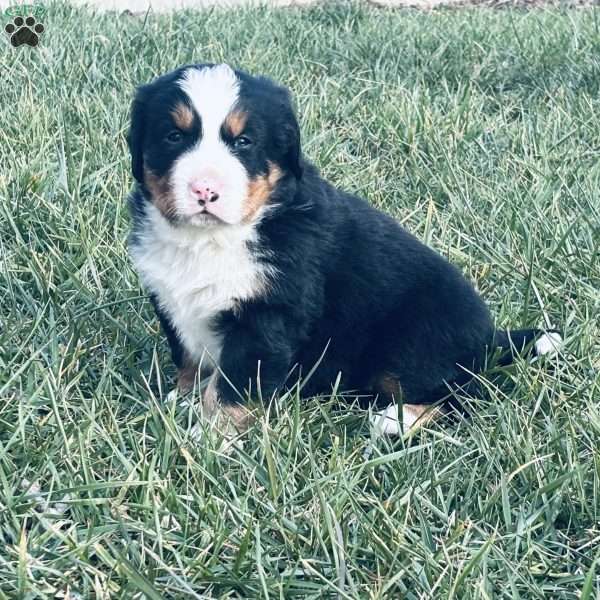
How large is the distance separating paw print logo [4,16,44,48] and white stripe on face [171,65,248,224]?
3.19 m

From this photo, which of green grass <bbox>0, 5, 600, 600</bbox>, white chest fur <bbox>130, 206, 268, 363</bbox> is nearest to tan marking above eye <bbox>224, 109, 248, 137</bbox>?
white chest fur <bbox>130, 206, 268, 363</bbox>

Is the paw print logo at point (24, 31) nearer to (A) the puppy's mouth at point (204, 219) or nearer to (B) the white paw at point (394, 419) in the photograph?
(A) the puppy's mouth at point (204, 219)

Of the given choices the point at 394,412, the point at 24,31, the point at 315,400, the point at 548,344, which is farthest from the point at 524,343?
the point at 24,31

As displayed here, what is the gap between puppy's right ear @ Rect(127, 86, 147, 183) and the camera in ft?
9.06

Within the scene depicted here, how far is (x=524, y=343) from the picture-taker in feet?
9.99

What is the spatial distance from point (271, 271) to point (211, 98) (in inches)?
20.3

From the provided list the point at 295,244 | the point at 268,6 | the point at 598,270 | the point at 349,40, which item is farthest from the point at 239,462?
the point at 268,6

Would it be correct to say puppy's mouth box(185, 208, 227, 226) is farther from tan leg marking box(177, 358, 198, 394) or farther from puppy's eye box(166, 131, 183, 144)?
tan leg marking box(177, 358, 198, 394)

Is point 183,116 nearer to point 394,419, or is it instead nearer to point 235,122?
point 235,122

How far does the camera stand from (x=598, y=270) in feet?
11.6

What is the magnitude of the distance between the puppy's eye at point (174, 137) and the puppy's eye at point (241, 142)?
15 centimetres

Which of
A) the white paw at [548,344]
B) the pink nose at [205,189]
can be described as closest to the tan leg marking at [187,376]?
the pink nose at [205,189]

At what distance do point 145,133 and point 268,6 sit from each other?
14.9 feet

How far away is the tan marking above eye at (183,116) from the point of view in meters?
2.58
